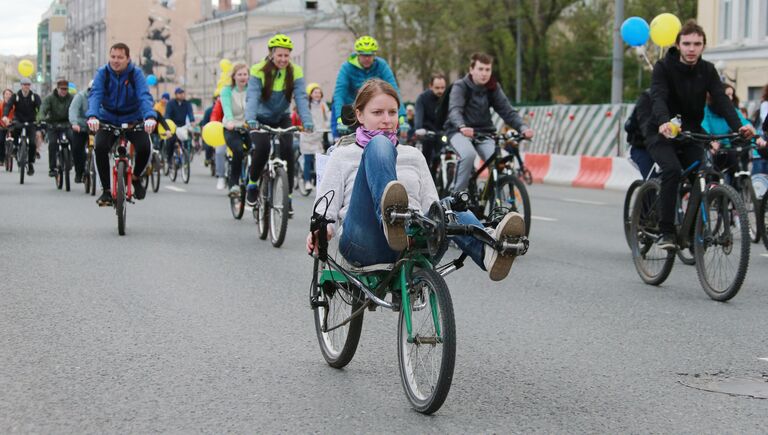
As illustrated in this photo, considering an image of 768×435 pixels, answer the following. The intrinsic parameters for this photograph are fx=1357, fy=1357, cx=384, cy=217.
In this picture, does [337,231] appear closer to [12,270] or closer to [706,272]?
[706,272]

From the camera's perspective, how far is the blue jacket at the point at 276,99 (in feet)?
43.1

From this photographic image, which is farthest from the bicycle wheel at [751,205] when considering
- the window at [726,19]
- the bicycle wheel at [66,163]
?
the window at [726,19]

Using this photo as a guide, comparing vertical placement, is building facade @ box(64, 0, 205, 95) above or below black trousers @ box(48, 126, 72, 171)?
above

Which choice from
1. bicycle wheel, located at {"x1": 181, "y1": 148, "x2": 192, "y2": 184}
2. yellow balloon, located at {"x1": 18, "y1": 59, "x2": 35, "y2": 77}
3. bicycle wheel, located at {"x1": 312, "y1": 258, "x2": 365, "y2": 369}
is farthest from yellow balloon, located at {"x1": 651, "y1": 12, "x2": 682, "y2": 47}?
yellow balloon, located at {"x1": 18, "y1": 59, "x2": 35, "y2": 77}

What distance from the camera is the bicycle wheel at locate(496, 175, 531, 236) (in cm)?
1217

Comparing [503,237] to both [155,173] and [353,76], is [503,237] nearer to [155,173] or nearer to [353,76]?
[353,76]

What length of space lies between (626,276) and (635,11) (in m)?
58.1

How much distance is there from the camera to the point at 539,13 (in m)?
64.7

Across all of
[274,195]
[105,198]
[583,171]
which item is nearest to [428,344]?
[274,195]

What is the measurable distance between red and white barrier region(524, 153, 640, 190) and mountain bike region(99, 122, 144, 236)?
44.8 feet

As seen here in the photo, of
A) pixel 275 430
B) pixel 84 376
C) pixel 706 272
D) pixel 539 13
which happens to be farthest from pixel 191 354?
pixel 539 13

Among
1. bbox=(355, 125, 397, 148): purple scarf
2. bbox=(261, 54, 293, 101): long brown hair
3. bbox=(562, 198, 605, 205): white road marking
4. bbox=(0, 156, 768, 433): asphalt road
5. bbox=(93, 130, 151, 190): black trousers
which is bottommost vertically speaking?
bbox=(562, 198, 605, 205): white road marking

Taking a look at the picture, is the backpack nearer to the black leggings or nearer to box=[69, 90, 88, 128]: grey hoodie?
the black leggings

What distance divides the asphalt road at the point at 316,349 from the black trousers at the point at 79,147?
5764 millimetres
